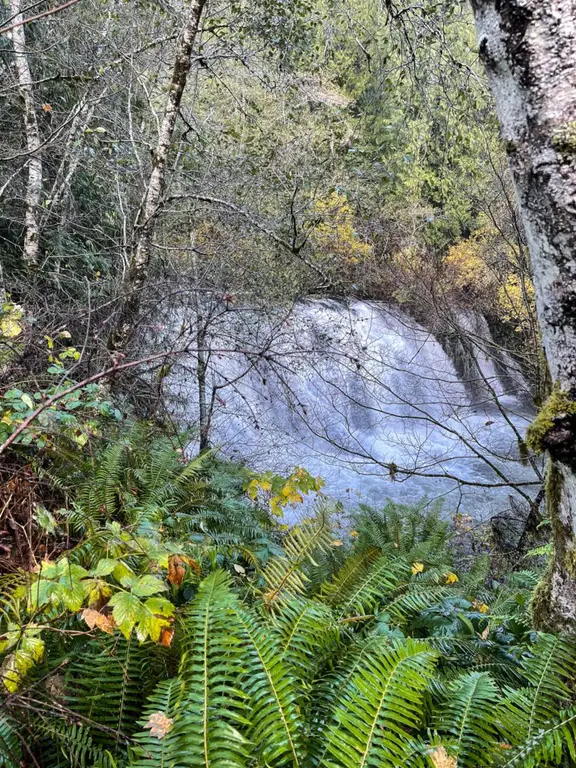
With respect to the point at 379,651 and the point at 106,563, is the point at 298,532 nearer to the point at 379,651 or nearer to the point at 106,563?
the point at 379,651

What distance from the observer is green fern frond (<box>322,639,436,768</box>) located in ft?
4.00

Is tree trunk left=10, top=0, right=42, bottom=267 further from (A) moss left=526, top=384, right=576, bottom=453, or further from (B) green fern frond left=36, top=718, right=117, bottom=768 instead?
(A) moss left=526, top=384, right=576, bottom=453

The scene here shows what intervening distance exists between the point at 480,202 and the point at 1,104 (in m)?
5.55

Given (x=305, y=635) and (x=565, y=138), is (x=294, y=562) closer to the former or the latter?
(x=305, y=635)

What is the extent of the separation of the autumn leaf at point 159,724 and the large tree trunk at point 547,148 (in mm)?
1152

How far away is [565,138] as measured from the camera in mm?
1027

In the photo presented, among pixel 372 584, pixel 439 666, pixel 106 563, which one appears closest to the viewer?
pixel 106 563

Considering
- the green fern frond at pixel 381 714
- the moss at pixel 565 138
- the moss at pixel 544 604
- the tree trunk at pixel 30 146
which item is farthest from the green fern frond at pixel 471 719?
the tree trunk at pixel 30 146

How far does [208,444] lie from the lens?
6.15 metres

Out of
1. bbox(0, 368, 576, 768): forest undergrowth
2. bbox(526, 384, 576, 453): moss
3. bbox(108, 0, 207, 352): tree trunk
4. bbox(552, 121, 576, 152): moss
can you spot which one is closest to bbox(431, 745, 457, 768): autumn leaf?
bbox(0, 368, 576, 768): forest undergrowth

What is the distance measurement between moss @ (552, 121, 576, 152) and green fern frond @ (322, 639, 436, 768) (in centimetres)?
137

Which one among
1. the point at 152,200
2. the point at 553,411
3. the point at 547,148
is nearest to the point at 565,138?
the point at 547,148

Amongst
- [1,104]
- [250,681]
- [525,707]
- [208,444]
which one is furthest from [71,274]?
[525,707]

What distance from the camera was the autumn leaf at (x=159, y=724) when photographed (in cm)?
123
